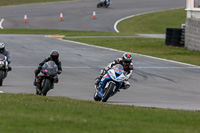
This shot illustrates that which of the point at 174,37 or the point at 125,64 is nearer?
the point at 125,64

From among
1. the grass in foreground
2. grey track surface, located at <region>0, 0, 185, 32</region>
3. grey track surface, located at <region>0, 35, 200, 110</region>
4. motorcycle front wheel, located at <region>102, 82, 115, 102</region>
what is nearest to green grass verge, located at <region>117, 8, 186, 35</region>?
grey track surface, located at <region>0, 0, 185, 32</region>

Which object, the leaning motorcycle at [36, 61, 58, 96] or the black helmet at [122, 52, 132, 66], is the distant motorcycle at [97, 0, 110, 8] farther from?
the leaning motorcycle at [36, 61, 58, 96]

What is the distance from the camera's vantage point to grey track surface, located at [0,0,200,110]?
49.4 feet

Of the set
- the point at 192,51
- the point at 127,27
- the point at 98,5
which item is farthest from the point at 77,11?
the point at 192,51

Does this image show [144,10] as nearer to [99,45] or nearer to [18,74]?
[99,45]

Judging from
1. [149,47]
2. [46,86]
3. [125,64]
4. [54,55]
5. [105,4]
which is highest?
[54,55]

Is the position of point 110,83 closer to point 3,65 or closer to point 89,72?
point 3,65

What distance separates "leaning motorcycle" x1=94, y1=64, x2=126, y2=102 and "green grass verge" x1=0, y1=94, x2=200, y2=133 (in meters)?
2.39

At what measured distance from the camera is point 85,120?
873 cm

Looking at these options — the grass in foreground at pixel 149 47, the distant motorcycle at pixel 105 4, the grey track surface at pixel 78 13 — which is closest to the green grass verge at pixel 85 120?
the grass in foreground at pixel 149 47

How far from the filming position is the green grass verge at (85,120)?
7.95 meters

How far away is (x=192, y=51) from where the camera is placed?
2880cm

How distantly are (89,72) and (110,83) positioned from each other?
7.23 metres

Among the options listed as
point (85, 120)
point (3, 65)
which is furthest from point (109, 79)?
point (85, 120)
